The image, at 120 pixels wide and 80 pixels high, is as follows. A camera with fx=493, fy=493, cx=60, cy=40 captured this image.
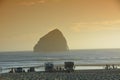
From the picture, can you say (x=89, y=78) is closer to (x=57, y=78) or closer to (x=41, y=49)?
(x=57, y=78)

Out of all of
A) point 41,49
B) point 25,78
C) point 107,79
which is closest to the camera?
point 107,79

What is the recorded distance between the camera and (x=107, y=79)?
37125 mm

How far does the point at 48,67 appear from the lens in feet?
174

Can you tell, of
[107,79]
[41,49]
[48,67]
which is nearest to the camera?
[107,79]

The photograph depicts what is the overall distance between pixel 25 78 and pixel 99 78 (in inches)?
236

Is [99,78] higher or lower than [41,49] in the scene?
lower

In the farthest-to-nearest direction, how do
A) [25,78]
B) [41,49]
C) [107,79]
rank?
1. [41,49]
2. [25,78]
3. [107,79]

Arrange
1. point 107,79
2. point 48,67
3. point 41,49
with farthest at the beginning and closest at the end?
point 41,49
point 48,67
point 107,79

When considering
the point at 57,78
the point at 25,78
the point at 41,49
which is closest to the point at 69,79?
the point at 57,78

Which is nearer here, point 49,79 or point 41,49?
point 49,79

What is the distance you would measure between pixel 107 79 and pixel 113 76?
5.83ft

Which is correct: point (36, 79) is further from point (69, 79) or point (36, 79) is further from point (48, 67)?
point (48, 67)

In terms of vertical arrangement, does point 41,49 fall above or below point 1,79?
above

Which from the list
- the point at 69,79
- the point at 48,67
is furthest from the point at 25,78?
the point at 48,67
